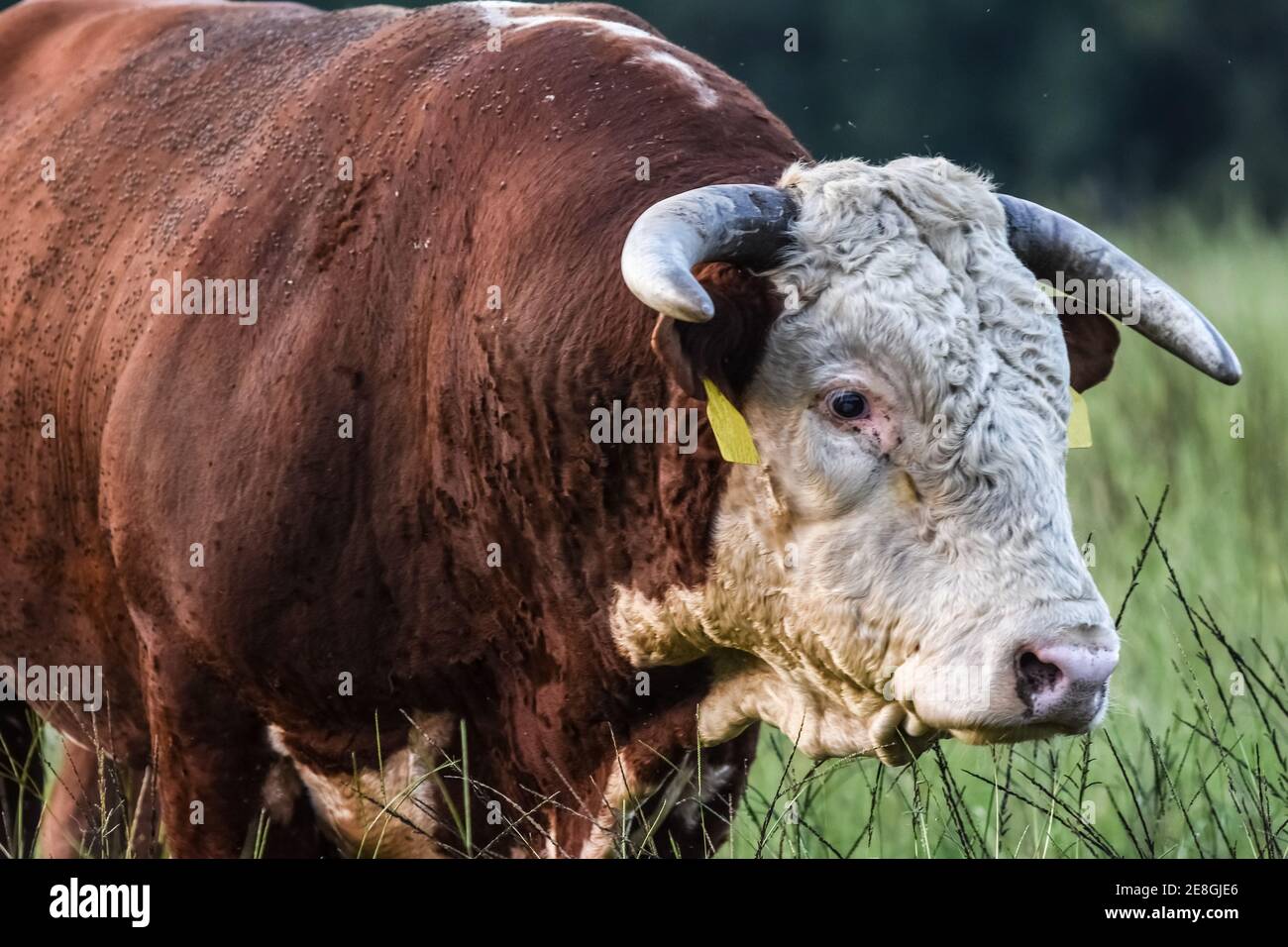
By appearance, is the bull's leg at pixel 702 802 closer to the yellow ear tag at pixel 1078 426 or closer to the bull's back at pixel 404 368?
the bull's back at pixel 404 368

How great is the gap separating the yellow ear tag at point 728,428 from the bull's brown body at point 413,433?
12cm

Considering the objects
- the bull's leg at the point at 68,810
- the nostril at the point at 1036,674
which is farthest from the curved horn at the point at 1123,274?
Answer: the bull's leg at the point at 68,810

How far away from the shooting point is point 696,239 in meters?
2.89

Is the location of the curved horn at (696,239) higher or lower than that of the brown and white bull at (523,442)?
higher

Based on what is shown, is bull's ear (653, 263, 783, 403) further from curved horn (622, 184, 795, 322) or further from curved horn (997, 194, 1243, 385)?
curved horn (997, 194, 1243, 385)

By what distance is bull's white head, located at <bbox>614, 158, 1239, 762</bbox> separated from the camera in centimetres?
276

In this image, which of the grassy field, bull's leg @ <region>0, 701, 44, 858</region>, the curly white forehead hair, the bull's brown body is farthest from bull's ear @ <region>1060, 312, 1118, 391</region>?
bull's leg @ <region>0, 701, 44, 858</region>

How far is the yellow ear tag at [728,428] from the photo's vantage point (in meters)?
2.97

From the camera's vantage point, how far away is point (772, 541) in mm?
3027

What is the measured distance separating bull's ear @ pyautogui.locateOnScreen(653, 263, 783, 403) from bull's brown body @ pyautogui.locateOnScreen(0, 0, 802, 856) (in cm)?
13
